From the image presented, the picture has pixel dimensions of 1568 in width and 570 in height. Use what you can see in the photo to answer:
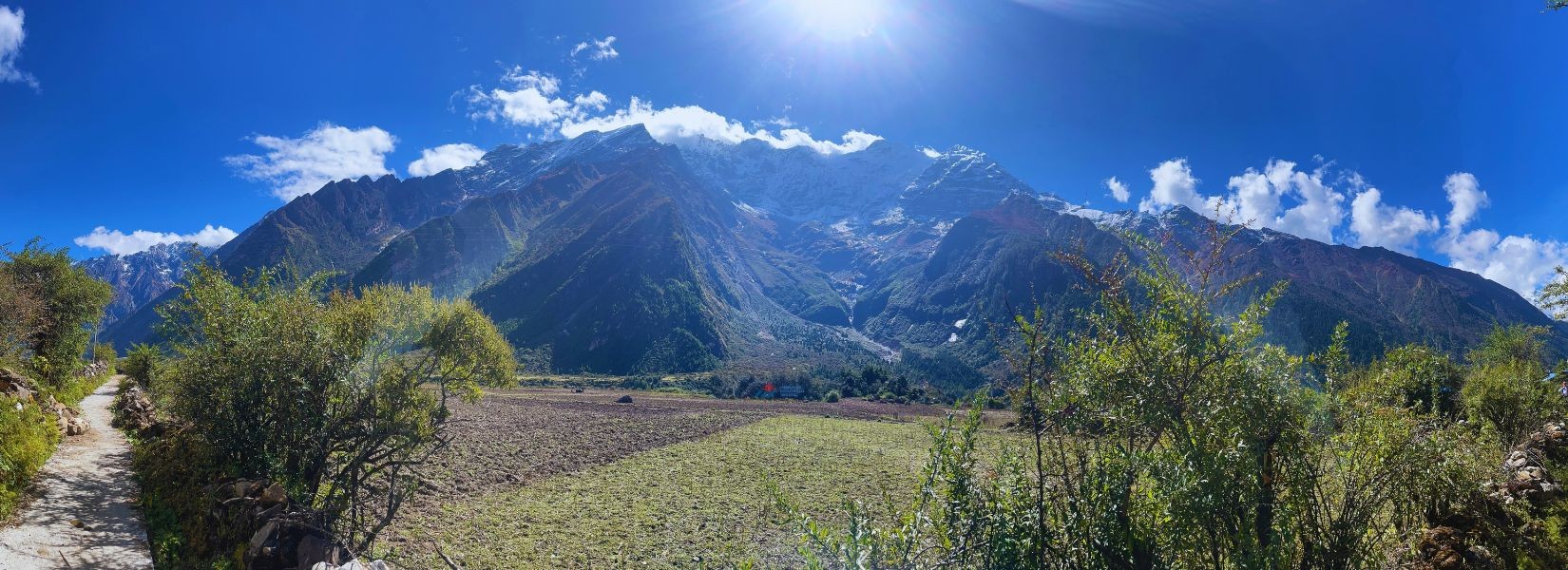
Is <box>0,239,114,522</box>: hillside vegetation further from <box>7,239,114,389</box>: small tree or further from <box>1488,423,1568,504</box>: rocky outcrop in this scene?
<box>1488,423,1568,504</box>: rocky outcrop

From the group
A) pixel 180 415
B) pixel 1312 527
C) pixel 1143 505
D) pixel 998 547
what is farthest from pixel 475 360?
pixel 1312 527

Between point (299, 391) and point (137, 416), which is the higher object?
point (299, 391)

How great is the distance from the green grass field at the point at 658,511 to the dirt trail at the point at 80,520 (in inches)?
169

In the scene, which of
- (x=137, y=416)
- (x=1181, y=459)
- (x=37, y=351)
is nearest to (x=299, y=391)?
(x=137, y=416)

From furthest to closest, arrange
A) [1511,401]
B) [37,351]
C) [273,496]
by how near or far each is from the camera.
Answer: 1. [37,351]
2. [1511,401]
3. [273,496]

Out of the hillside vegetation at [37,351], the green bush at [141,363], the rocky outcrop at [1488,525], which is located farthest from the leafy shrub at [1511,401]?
the green bush at [141,363]

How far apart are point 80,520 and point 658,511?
12012 millimetres

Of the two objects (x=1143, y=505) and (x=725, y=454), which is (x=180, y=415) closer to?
(x=1143, y=505)

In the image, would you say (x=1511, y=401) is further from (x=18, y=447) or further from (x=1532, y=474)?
(x=18, y=447)

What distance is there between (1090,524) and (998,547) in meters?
1.13

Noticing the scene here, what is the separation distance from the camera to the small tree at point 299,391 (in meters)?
12.9

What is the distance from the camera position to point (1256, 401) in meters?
5.93

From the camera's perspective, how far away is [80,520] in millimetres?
11117

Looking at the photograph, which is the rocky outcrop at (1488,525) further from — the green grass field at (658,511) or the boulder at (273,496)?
the boulder at (273,496)
